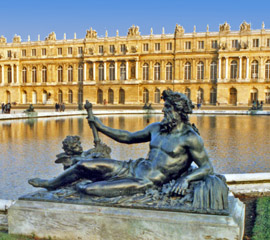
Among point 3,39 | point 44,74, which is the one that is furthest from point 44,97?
point 3,39

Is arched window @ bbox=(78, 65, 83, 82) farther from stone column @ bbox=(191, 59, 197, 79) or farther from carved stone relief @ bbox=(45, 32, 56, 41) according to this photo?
stone column @ bbox=(191, 59, 197, 79)

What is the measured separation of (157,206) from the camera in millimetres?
3551

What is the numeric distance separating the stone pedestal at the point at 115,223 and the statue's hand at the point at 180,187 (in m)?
0.25

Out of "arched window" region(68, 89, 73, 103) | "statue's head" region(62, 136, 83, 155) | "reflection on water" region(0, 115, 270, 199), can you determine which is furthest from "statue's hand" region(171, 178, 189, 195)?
"arched window" region(68, 89, 73, 103)

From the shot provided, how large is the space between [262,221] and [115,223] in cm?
194

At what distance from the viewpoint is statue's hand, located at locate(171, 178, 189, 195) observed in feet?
11.9

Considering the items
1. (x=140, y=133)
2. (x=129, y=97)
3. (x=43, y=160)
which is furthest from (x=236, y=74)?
(x=140, y=133)

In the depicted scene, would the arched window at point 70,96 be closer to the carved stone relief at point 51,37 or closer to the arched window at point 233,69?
the carved stone relief at point 51,37

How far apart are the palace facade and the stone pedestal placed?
47748 millimetres

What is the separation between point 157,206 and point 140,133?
3.44 feet

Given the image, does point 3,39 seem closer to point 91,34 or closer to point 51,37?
point 51,37

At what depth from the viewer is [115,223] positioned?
3584 millimetres

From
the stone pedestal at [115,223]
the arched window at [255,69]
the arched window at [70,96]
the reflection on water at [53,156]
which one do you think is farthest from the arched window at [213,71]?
the stone pedestal at [115,223]

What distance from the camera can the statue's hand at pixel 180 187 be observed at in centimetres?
364
